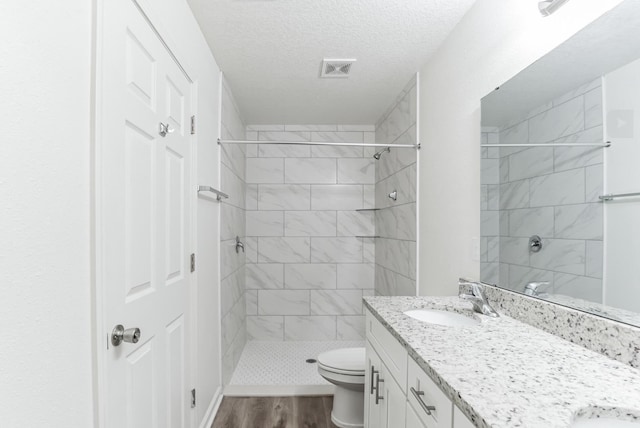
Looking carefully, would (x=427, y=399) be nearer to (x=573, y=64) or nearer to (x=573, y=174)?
(x=573, y=174)

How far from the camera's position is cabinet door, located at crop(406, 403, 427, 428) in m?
1.09

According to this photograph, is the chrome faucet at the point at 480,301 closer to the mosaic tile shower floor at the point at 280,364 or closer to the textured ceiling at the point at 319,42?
the textured ceiling at the point at 319,42

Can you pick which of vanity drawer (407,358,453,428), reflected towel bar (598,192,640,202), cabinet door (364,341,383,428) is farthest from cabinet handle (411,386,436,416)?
reflected towel bar (598,192,640,202)

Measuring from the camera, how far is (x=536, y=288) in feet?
4.73

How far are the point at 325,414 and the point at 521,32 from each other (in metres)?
2.48

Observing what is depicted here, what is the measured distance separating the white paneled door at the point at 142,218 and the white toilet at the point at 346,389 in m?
0.88

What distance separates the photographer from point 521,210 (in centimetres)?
155

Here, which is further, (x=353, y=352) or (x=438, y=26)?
(x=353, y=352)

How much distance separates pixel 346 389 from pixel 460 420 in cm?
169

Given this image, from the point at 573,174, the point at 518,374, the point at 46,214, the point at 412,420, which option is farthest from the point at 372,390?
the point at 46,214

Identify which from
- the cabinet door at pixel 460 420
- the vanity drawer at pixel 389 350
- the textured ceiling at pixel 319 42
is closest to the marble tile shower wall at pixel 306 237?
the textured ceiling at pixel 319 42

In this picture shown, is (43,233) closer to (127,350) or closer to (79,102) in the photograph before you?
(79,102)

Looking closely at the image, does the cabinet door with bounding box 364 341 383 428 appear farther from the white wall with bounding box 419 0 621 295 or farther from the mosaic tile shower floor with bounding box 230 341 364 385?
the mosaic tile shower floor with bounding box 230 341 364 385

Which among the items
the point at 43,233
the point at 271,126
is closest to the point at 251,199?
the point at 271,126
